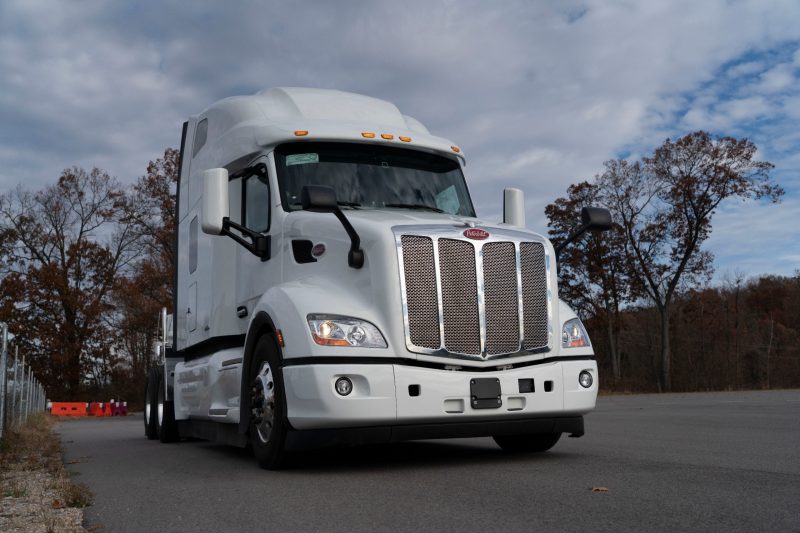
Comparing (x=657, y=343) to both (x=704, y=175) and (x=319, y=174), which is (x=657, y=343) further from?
(x=319, y=174)

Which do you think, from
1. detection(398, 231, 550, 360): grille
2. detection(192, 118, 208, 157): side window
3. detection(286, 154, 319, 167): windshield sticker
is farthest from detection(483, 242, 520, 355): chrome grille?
detection(192, 118, 208, 157): side window

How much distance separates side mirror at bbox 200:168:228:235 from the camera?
7974 millimetres

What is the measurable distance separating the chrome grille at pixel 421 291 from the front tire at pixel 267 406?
3.79 ft

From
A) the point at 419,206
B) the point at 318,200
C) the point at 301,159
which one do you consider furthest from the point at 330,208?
the point at 419,206

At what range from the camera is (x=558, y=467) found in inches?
272

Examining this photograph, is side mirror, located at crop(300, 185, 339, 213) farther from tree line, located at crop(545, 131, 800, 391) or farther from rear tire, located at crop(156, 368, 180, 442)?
tree line, located at crop(545, 131, 800, 391)

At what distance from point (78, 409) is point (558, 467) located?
137ft

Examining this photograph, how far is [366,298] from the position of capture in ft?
22.9

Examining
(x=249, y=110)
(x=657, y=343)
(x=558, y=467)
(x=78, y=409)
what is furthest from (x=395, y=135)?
(x=657, y=343)

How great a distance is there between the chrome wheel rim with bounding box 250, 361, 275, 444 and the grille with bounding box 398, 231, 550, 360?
133 centimetres

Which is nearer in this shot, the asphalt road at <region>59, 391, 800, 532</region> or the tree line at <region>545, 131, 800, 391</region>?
the asphalt road at <region>59, 391, 800, 532</region>

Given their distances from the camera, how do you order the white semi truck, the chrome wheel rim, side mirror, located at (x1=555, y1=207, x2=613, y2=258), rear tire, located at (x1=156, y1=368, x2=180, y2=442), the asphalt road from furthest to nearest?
rear tire, located at (x1=156, y1=368, x2=180, y2=442) < side mirror, located at (x1=555, y1=207, x2=613, y2=258) < the chrome wheel rim < the white semi truck < the asphalt road

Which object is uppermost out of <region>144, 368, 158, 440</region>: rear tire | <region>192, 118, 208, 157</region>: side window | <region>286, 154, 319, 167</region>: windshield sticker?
<region>192, 118, 208, 157</region>: side window

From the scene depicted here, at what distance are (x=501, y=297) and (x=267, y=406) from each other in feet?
7.08
